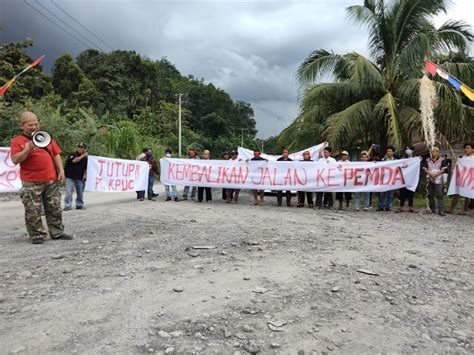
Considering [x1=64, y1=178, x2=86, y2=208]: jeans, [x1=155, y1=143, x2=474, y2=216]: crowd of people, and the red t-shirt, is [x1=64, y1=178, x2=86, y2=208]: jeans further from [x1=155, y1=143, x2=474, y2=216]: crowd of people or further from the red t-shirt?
the red t-shirt

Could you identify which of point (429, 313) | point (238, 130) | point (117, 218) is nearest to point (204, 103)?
point (238, 130)

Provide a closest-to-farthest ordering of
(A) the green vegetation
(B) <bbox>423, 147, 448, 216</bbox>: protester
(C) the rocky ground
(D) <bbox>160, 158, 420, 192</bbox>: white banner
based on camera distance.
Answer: (C) the rocky ground → (B) <bbox>423, 147, 448, 216</bbox>: protester → (D) <bbox>160, 158, 420, 192</bbox>: white banner → (A) the green vegetation

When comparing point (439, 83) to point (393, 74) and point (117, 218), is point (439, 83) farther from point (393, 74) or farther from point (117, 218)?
point (117, 218)

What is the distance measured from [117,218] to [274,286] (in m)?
4.71

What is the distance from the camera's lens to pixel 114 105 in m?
37.5

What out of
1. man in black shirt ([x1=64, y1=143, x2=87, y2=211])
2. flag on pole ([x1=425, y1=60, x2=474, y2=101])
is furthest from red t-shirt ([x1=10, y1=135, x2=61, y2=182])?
flag on pole ([x1=425, y1=60, x2=474, y2=101])

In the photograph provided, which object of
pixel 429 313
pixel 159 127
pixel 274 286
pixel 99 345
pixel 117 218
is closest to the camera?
pixel 99 345

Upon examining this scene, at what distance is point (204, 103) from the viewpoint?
7050 centimetres

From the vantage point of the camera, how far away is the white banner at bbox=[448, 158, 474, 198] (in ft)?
29.3

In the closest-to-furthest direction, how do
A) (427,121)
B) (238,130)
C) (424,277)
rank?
1. (424,277)
2. (427,121)
3. (238,130)

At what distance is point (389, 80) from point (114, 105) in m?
30.7

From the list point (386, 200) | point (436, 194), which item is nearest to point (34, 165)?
point (386, 200)

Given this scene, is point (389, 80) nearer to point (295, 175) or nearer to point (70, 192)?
point (295, 175)

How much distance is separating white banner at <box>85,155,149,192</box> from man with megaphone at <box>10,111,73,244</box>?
430 centimetres
